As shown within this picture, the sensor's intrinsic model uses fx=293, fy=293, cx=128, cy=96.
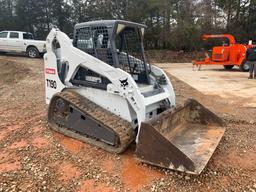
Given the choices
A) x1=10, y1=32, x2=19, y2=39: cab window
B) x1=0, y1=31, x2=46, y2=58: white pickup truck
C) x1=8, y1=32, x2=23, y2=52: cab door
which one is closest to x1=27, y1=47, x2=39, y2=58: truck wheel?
x1=0, y1=31, x2=46, y2=58: white pickup truck

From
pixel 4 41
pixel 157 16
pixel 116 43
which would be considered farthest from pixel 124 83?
pixel 157 16

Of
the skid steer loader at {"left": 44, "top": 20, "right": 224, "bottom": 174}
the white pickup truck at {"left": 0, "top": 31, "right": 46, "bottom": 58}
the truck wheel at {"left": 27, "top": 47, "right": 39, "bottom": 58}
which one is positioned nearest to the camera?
the skid steer loader at {"left": 44, "top": 20, "right": 224, "bottom": 174}

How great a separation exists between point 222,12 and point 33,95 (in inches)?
888

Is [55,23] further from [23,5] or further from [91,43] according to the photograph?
[91,43]

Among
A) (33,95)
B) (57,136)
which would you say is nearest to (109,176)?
(57,136)

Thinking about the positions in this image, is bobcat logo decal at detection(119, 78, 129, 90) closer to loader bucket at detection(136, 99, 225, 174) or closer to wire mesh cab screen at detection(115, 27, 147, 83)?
loader bucket at detection(136, 99, 225, 174)

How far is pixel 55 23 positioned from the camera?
86.3 ft

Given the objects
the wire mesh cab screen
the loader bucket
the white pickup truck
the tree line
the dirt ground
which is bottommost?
the dirt ground

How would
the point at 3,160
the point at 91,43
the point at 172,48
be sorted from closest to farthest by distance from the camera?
the point at 3,160, the point at 91,43, the point at 172,48

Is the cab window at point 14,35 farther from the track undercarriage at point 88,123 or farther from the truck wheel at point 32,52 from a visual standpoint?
the track undercarriage at point 88,123

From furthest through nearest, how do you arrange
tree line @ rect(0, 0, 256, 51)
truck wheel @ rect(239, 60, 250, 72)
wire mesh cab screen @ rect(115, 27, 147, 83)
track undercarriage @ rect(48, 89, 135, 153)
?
tree line @ rect(0, 0, 256, 51) → truck wheel @ rect(239, 60, 250, 72) → wire mesh cab screen @ rect(115, 27, 147, 83) → track undercarriage @ rect(48, 89, 135, 153)

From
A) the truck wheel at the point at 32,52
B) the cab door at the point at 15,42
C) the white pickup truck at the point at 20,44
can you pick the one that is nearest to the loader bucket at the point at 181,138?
the white pickup truck at the point at 20,44

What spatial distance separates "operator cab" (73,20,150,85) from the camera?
4414 mm

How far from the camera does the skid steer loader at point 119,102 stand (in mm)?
3832
